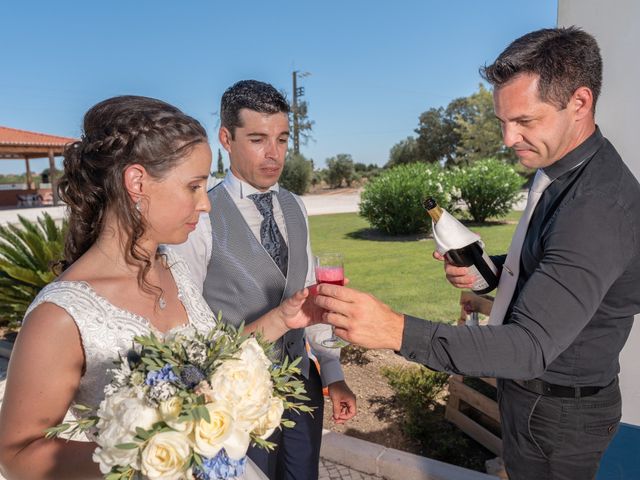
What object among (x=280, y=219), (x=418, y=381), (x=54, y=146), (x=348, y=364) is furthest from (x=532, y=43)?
(x=54, y=146)

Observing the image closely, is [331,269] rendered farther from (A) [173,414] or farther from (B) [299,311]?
(A) [173,414]

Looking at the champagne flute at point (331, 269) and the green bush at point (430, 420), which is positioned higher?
the champagne flute at point (331, 269)

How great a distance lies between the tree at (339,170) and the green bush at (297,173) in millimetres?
6614

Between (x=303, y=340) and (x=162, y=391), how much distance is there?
5.75 feet

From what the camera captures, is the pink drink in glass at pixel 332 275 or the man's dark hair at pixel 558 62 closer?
the man's dark hair at pixel 558 62

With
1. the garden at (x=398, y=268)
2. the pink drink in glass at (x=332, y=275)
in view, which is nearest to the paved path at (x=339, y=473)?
the garden at (x=398, y=268)

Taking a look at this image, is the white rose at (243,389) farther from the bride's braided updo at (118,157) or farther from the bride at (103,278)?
the bride's braided updo at (118,157)

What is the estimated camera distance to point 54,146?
30.9 m

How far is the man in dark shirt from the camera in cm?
171

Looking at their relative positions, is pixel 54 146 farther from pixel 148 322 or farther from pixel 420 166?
pixel 148 322

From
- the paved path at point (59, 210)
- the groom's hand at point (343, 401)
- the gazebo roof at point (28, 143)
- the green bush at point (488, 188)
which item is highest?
the gazebo roof at point (28, 143)

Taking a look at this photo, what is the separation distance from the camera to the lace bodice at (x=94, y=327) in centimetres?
161

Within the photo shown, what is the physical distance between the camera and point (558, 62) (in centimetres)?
189

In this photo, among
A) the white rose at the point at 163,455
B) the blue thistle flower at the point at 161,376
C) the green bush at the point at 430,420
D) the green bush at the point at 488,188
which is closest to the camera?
the white rose at the point at 163,455
